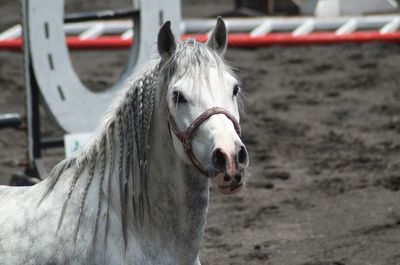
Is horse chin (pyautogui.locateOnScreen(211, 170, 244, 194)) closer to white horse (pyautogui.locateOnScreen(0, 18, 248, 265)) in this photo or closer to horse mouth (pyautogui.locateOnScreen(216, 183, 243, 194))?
horse mouth (pyautogui.locateOnScreen(216, 183, 243, 194))

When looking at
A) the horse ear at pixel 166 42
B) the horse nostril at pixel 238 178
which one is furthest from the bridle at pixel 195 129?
the horse ear at pixel 166 42

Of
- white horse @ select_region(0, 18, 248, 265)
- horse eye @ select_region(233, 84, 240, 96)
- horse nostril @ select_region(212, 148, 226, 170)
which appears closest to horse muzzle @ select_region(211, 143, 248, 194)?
horse nostril @ select_region(212, 148, 226, 170)

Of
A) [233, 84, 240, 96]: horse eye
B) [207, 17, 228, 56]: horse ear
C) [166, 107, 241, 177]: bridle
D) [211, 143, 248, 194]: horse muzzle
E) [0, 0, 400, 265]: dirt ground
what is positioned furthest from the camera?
[0, 0, 400, 265]: dirt ground

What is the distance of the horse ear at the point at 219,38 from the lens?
3.64 metres

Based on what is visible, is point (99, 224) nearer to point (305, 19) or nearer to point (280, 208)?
point (280, 208)

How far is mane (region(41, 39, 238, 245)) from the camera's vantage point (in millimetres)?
3553

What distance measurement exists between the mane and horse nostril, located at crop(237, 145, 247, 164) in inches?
15.3

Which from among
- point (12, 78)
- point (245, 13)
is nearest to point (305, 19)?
point (245, 13)

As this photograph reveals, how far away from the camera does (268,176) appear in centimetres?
692

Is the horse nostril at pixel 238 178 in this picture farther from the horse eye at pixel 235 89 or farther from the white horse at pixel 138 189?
the horse eye at pixel 235 89

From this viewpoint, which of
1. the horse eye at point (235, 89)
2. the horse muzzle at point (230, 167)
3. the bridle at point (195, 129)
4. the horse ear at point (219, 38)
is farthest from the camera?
the horse ear at point (219, 38)

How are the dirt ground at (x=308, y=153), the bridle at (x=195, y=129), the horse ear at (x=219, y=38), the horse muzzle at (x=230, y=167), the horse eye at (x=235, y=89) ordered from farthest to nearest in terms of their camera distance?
the dirt ground at (x=308, y=153), the horse ear at (x=219, y=38), the horse eye at (x=235, y=89), the bridle at (x=195, y=129), the horse muzzle at (x=230, y=167)

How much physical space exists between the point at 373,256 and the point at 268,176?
1.85 metres

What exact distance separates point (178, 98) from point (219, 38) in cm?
36
